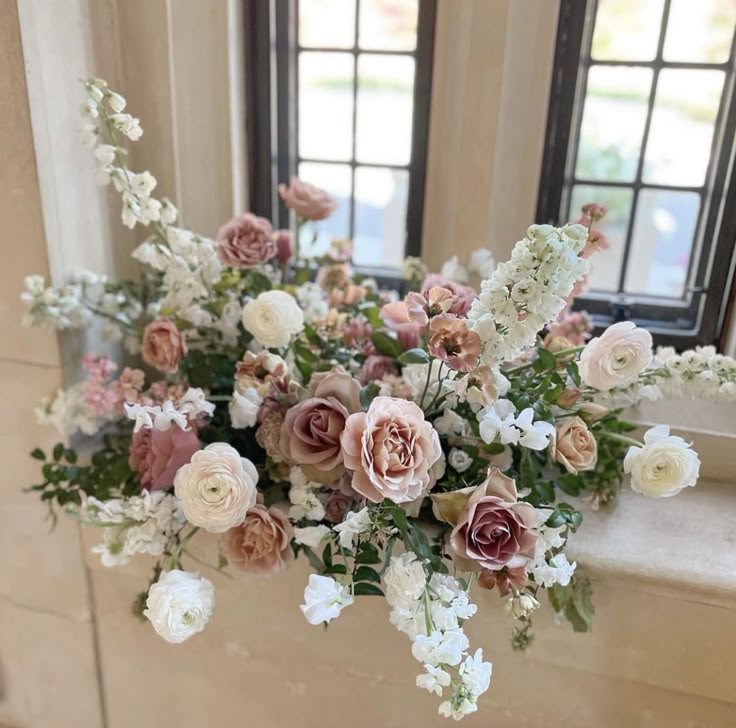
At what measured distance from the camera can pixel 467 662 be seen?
69 cm

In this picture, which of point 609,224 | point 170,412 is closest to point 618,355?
point 170,412

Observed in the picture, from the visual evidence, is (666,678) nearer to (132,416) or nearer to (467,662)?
(467,662)

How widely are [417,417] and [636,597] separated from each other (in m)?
0.40

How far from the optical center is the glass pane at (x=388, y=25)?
1.13 metres

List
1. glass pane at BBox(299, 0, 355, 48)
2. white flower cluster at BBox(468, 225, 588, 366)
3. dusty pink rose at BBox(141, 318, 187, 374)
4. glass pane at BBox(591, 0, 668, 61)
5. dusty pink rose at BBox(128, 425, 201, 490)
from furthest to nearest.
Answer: glass pane at BBox(299, 0, 355, 48)
glass pane at BBox(591, 0, 668, 61)
dusty pink rose at BBox(141, 318, 187, 374)
dusty pink rose at BBox(128, 425, 201, 490)
white flower cluster at BBox(468, 225, 588, 366)

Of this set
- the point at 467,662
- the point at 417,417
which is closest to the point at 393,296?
the point at 417,417

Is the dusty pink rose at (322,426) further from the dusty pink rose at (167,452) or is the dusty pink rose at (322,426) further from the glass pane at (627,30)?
the glass pane at (627,30)

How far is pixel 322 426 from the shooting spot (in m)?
0.78

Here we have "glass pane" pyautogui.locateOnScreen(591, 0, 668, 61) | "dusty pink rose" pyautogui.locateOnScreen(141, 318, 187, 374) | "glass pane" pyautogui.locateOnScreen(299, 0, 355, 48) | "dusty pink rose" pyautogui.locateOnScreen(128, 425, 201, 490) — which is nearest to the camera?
"dusty pink rose" pyautogui.locateOnScreen(128, 425, 201, 490)

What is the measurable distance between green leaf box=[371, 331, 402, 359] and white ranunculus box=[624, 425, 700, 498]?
32 cm

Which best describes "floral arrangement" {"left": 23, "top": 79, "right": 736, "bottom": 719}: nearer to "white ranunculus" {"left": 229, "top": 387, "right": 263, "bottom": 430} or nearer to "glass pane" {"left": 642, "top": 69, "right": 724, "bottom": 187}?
"white ranunculus" {"left": 229, "top": 387, "right": 263, "bottom": 430}

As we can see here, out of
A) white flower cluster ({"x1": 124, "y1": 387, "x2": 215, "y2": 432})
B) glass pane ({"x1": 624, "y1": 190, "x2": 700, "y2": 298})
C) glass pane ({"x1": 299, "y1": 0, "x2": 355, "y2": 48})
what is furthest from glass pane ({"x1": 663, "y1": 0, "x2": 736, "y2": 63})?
white flower cluster ({"x1": 124, "y1": 387, "x2": 215, "y2": 432})

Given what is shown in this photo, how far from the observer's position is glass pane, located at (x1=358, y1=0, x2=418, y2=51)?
1132 millimetres

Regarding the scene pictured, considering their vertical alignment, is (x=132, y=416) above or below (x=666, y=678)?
above
